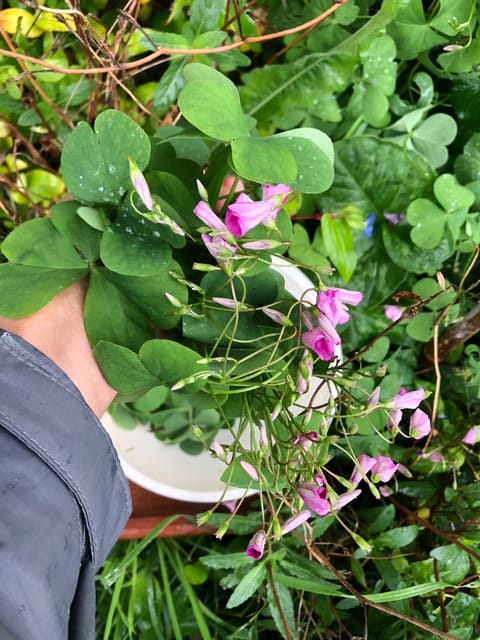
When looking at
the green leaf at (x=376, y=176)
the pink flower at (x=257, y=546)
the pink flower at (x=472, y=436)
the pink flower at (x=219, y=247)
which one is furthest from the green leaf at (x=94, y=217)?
the pink flower at (x=472, y=436)

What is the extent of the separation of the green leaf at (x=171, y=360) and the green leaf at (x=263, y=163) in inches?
6.4

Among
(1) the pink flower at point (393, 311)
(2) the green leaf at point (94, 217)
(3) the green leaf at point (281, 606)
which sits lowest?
(3) the green leaf at point (281, 606)

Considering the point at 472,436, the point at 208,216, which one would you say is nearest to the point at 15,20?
the point at 208,216

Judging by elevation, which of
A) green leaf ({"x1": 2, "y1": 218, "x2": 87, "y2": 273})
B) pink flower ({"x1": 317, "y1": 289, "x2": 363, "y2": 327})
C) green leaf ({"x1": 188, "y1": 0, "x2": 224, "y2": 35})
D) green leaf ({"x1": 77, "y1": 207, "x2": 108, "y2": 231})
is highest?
green leaf ({"x1": 188, "y1": 0, "x2": 224, "y2": 35})

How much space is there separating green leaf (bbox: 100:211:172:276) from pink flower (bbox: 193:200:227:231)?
0.06 meters

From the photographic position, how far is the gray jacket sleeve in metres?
0.52

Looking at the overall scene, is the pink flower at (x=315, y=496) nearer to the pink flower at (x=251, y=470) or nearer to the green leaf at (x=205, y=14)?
the pink flower at (x=251, y=470)

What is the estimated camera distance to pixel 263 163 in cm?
48

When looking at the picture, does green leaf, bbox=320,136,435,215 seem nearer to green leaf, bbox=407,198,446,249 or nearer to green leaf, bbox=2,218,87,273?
green leaf, bbox=407,198,446,249

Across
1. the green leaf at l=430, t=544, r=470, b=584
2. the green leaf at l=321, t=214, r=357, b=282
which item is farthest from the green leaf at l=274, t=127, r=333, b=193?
the green leaf at l=430, t=544, r=470, b=584

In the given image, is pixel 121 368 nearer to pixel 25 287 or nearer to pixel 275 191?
pixel 25 287

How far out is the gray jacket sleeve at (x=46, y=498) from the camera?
1.70ft

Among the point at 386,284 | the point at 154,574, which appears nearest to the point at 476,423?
the point at 386,284

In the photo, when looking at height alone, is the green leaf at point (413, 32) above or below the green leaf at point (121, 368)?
above
